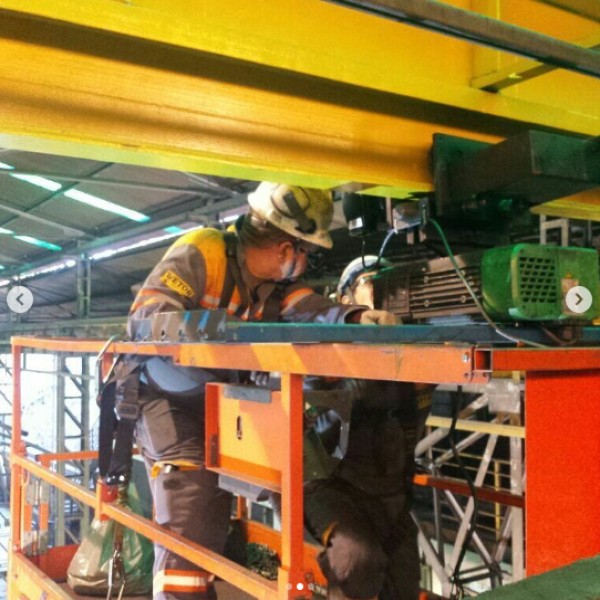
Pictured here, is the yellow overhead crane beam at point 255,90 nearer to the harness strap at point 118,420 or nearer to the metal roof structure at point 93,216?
the harness strap at point 118,420

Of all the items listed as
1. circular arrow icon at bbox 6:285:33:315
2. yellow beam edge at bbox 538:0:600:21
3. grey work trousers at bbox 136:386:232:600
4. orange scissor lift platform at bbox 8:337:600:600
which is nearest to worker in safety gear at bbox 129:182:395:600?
grey work trousers at bbox 136:386:232:600

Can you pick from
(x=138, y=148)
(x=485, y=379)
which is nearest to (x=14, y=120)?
(x=138, y=148)

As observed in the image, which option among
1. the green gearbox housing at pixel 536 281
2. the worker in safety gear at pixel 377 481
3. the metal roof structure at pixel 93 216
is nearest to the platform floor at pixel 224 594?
the worker in safety gear at pixel 377 481

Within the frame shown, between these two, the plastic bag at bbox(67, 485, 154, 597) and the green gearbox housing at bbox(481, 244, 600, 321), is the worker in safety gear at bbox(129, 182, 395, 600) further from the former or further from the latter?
the plastic bag at bbox(67, 485, 154, 597)

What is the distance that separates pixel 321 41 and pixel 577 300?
3.92ft

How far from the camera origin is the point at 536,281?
215 centimetres

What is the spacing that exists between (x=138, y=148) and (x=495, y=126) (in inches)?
57.4

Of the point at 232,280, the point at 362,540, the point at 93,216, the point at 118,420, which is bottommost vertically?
the point at 362,540

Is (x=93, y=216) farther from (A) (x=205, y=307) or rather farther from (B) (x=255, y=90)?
(B) (x=255, y=90)

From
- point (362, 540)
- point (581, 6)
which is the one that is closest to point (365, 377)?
point (362, 540)

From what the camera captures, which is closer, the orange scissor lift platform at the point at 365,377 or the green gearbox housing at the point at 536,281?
the orange scissor lift platform at the point at 365,377

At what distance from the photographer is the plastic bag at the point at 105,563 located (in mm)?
3943

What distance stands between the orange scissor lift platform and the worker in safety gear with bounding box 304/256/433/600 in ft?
2.06

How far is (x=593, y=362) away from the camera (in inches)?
60.3
